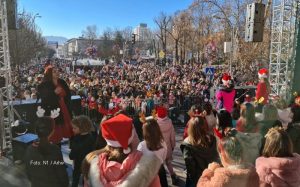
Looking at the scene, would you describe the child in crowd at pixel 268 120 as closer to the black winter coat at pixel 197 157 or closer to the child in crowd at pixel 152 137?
the black winter coat at pixel 197 157

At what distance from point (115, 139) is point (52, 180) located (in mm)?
1386

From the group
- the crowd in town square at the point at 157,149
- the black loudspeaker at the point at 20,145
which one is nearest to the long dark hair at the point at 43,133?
the crowd in town square at the point at 157,149

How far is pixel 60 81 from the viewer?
7.14m

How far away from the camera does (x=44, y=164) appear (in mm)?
3736

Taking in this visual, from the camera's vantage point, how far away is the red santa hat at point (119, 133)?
2.76 m

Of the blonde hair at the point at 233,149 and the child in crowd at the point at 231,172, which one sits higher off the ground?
the blonde hair at the point at 233,149

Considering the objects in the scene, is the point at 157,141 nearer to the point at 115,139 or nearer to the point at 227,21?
the point at 115,139

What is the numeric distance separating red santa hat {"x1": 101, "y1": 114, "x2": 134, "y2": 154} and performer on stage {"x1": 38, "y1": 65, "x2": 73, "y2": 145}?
442 cm

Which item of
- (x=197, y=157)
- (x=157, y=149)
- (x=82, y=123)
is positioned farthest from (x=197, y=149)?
(x=82, y=123)

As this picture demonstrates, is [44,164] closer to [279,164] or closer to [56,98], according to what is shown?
[279,164]

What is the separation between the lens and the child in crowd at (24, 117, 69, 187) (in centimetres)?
373

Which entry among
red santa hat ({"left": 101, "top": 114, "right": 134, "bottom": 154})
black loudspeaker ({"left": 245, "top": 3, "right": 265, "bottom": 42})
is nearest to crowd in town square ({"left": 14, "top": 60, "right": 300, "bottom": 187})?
red santa hat ({"left": 101, "top": 114, "right": 134, "bottom": 154})

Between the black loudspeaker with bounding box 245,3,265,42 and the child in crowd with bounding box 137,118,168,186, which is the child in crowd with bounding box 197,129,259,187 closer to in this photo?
the child in crowd with bounding box 137,118,168,186

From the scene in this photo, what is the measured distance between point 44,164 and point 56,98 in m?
3.53
